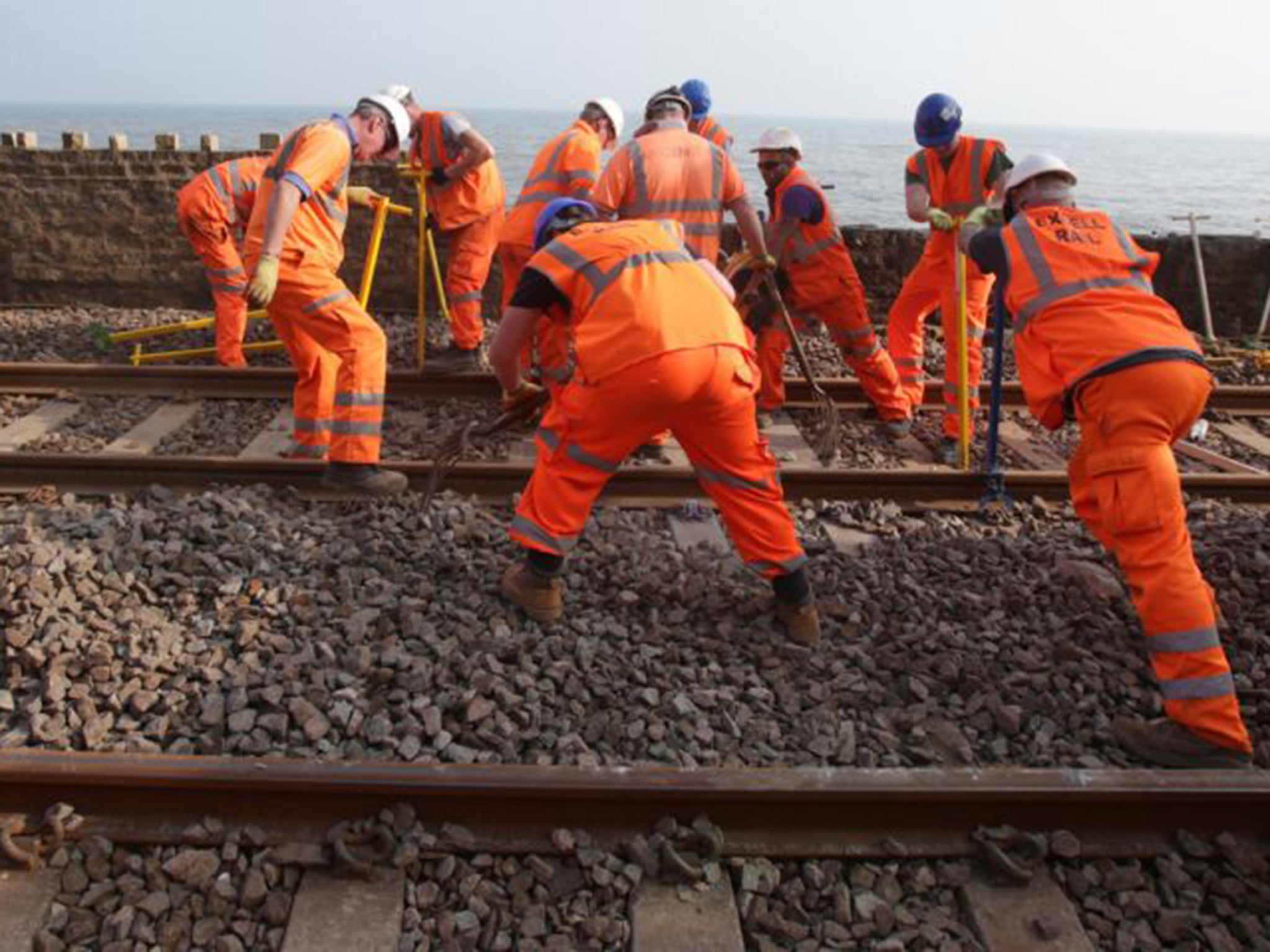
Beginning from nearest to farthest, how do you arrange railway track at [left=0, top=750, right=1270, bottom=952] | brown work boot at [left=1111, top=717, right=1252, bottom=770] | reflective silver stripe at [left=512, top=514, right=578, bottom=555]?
railway track at [left=0, top=750, right=1270, bottom=952] < brown work boot at [left=1111, top=717, right=1252, bottom=770] < reflective silver stripe at [left=512, top=514, right=578, bottom=555]

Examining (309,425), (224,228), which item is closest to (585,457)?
(309,425)

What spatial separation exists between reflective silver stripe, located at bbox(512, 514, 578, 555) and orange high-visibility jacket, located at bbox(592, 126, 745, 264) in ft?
8.14

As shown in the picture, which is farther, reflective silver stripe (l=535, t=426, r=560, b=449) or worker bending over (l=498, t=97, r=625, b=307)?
worker bending over (l=498, t=97, r=625, b=307)

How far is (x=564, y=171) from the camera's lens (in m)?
6.62

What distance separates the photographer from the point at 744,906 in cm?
278

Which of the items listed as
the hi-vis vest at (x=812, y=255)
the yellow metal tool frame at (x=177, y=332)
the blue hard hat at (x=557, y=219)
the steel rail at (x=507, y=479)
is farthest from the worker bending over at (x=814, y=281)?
the blue hard hat at (x=557, y=219)

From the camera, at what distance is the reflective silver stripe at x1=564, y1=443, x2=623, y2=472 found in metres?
3.79

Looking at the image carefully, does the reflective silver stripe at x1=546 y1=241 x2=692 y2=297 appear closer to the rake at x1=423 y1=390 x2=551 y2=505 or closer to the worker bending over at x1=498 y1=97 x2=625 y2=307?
the rake at x1=423 y1=390 x2=551 y2=505

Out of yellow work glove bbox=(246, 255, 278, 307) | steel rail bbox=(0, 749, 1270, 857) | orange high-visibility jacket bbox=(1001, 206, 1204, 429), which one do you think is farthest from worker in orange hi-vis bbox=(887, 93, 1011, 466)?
yellow work glove bbox=(246, 255, 278, 307)

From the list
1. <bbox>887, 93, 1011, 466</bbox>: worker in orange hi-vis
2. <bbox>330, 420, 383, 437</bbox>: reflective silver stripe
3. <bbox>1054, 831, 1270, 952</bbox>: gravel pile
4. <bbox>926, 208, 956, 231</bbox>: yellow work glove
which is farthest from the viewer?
<bbox>887, 93, 1011, 466</bbox>: worker in orange hi-vis

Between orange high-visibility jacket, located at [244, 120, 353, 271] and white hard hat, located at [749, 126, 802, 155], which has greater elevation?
white hard hat, located at [749, 126, 802, 155]

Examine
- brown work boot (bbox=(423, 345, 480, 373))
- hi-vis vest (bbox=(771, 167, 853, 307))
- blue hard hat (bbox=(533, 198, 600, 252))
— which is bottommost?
brown work boot (bbox=(423, 345, 480, 373))

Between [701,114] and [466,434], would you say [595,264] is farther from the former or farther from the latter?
[701,114]

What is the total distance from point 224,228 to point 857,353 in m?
4.60
